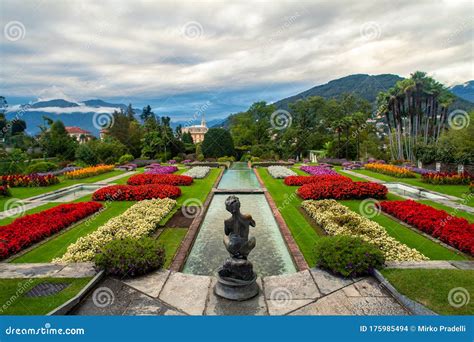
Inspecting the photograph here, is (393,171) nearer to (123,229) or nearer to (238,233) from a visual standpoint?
(123,229)

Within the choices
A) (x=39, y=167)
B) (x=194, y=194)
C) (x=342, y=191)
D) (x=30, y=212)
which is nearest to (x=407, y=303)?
(x=342, y=191)

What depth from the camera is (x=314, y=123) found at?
2386 inches

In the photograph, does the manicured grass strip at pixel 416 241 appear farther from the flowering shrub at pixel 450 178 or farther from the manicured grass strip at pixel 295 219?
the flowering shrub at pixel 450 178

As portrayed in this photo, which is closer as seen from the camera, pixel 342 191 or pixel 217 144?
pixel 342 191

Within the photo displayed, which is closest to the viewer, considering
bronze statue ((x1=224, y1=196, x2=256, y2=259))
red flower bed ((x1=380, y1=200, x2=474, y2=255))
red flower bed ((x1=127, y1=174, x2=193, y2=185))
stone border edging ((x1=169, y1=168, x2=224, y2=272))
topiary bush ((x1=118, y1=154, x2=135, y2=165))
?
bronze statue ((x1=224, y1=196, x2=256, y2=259))

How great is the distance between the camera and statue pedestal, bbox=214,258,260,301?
6.47 metres

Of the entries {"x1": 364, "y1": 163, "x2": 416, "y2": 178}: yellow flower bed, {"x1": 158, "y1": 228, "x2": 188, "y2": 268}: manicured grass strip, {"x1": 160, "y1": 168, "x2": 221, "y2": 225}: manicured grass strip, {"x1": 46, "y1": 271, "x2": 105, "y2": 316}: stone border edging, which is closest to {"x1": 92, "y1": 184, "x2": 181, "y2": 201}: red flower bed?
{"x1": 160, "y1": 168, "x2": 221, "y2": 225}: manicured grass strip

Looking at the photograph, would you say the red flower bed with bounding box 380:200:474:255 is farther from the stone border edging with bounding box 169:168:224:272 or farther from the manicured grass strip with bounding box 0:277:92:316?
the manicured grass strip with bounding box 0:277:92:316

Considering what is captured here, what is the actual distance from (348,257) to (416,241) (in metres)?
4.01

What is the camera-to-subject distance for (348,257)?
7281 millimetres

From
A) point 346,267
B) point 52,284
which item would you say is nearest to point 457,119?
point 346,267

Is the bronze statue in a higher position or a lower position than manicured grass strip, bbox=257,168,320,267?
higher

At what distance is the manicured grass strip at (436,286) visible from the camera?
579 centimetres

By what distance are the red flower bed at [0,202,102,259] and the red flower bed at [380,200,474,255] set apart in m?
12.3
